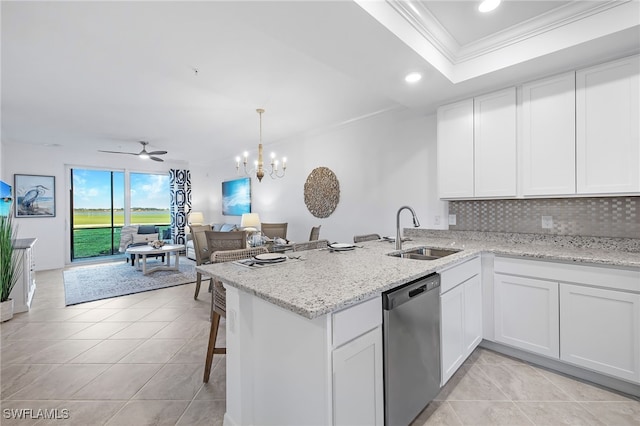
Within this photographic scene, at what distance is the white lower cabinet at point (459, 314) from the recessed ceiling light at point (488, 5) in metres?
1.75

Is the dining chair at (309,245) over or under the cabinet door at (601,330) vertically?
over

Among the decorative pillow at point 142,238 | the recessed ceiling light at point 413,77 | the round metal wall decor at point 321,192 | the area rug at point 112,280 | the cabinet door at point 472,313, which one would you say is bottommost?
the area rug at point 112,280

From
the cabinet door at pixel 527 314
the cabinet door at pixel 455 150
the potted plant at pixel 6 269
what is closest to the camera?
the cabinet door at pixel 527 314

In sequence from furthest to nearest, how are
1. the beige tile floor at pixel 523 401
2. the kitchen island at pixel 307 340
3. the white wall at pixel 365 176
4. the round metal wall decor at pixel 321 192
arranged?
the round metal wall decor at pixel 321 192 < the white wall at pixel 365 176 < the beige tile floor at pixel 523 401 < the kitchen island at pixel 307 340

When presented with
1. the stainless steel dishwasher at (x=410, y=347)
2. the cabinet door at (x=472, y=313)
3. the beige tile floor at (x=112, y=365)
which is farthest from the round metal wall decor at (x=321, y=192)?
the stainless steel dishwasher at (x=410, y=347)

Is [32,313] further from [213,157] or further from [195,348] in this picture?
[213,157]

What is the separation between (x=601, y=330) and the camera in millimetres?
A: 1839

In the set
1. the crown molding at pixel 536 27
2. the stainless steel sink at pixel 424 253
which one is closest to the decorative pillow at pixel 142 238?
the stainless steel sink at pixel 424 253

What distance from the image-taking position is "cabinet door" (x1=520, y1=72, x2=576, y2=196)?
7.17 ft

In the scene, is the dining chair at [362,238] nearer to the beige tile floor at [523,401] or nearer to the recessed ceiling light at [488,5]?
the beige tile floor at [523,401]

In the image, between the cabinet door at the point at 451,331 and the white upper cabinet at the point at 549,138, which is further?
the white upper cabinet at the point at 549,138

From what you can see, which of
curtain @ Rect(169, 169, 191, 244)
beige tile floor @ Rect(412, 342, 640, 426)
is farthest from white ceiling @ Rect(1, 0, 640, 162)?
curtain @ Rect(169, 169, 191, 244)

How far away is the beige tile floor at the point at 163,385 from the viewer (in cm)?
166

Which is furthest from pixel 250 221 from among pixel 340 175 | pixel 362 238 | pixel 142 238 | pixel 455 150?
pixel 455 150
